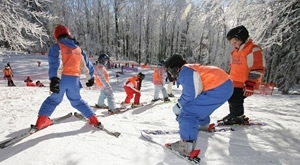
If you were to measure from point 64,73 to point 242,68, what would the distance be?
3274 mm

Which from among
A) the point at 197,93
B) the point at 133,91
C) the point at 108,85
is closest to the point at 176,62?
the point at 197,93

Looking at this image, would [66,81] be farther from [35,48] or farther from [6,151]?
[35,48]

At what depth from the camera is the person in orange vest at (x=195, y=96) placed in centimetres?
356

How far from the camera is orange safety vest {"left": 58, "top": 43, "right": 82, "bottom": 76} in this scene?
4.51 metres

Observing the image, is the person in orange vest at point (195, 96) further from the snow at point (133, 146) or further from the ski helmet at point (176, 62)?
the snow at point (133, 146)

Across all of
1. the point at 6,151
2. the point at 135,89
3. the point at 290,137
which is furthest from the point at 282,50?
the point at 6,151

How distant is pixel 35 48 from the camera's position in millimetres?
44938

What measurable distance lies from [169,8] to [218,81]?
41849mm

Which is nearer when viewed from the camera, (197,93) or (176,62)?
(197,93)

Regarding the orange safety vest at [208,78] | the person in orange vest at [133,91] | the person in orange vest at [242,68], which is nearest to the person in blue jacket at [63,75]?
the orange safety vest at [208,78]

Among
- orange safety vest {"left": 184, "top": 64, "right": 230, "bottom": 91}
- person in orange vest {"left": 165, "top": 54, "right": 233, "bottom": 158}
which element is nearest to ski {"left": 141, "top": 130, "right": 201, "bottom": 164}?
person in orange vest {"left": 165, "top": 54, "right": 233, "bottom": 158}

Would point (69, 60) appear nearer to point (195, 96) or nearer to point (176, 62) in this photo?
point (176, 62)

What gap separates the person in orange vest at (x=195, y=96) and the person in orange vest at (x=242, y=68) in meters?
1.47

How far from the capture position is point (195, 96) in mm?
3562
